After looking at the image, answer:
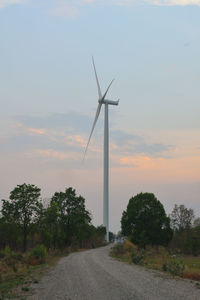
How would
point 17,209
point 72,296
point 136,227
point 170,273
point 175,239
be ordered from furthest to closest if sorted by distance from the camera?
point 175,239 → point 136,227 → point 17,209 → point 170,273 → point 72,296

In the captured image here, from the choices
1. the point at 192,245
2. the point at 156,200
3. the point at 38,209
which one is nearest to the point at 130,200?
the point at 156,200

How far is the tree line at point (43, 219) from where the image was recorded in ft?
194

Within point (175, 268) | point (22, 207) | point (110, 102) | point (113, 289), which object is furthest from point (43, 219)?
point (113, 289)

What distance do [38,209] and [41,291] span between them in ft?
143

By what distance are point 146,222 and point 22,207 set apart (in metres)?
27.7

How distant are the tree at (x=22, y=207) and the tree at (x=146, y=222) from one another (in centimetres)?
2329

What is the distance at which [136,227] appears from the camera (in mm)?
73625

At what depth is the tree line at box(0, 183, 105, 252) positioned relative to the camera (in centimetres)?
5925

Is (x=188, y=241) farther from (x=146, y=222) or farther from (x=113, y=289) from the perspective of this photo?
(x=113, y=289)

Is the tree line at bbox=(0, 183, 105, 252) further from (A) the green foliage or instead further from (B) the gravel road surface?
(B) the gravel road surface

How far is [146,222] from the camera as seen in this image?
7331 centimetres

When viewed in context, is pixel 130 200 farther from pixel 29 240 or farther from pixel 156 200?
pixel 29 240

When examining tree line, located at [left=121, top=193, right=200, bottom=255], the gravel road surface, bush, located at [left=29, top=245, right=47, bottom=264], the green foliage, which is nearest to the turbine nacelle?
tree line, located at [left=121, top=193, right=200, bottom=255]

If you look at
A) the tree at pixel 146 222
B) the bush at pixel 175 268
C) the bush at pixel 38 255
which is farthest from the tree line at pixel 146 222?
the bush at pixel 175 268
